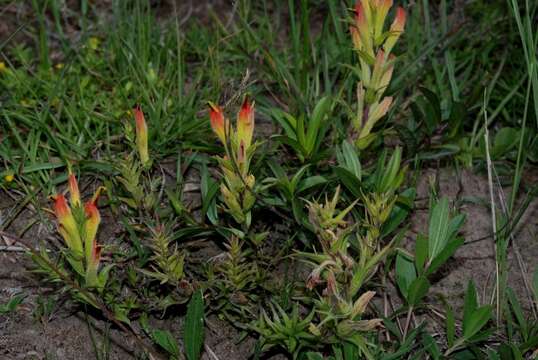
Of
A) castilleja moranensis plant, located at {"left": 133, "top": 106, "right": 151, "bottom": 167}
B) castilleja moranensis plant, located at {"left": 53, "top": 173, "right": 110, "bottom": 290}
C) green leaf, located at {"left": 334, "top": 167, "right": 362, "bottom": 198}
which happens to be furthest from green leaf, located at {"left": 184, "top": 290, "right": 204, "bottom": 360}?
green leaf, located at {"left": 334, "top": 167, "right": 362, "bottom": 198}

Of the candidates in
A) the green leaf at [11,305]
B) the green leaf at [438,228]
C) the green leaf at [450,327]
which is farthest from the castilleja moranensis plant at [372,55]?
the green leaf at [11,305]

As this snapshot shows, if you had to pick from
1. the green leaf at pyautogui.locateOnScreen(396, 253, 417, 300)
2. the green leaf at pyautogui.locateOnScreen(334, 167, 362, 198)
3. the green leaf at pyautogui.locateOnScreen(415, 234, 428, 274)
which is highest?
the green leaf at pyautogui.locateOnScreen(334, 167, 362, 198)

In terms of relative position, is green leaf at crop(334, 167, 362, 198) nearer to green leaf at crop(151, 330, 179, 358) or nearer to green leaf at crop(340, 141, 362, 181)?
green leaf at crop(340, 141, 362, 181)

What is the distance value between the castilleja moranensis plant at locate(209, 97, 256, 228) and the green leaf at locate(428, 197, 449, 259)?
576 millimetres

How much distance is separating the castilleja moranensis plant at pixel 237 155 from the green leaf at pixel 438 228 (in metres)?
0.58

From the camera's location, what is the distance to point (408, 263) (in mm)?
2555

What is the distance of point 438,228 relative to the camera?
8.26ft

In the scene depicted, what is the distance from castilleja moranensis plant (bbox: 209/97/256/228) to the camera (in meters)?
2.27

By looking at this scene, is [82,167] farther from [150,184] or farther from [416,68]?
[416,68]

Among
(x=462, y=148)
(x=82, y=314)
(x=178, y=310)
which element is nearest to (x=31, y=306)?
(x=82, y=314)

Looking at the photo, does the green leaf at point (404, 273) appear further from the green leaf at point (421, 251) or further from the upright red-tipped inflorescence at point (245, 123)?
the upright red-tipped inflorescence at point (245, 123)

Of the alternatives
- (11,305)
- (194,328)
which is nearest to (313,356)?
(194,328)

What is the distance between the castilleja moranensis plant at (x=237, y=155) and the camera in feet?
7.44

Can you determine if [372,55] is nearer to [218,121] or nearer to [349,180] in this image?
[349,180]
